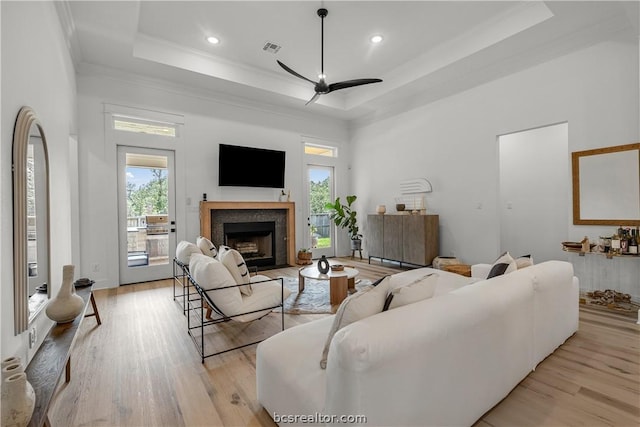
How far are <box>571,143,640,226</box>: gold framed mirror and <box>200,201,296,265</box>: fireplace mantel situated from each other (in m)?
4.69

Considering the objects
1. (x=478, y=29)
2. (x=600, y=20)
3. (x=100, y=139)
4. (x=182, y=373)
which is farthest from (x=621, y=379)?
(x=100, y=139)

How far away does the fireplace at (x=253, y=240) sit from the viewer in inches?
229

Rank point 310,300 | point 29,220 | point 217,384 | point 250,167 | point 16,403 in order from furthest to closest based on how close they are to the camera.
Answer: point 250,167
point 310,300
point 217,384
point 29,220
point 16,403

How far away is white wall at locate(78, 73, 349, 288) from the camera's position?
453cm

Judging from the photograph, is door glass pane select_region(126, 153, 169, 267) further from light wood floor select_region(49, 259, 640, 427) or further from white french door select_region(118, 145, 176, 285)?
light wood floor select_region(49, 259, 640, 427)

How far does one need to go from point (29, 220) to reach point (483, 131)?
227 inches

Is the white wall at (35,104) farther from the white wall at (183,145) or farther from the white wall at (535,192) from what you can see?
the white wall at (535,192)

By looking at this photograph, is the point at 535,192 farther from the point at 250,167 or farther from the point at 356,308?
the point at 356,308

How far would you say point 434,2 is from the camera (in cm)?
369

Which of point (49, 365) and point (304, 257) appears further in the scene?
point (304, 257)

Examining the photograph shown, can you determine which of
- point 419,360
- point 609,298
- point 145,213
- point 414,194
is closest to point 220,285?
point 419,360

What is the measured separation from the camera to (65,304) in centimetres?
220

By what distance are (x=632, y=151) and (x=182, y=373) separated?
17.3 ft

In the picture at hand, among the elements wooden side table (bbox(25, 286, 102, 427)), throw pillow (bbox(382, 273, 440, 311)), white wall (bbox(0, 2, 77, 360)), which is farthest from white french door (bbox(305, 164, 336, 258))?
throw pillow (bbox(382, 273, 440, 311))
